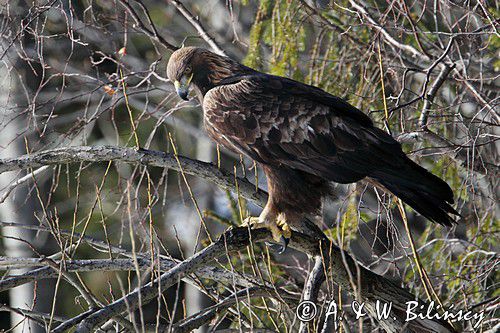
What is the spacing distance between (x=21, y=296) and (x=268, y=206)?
610cm

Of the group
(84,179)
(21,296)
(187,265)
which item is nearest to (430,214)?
(187,265)

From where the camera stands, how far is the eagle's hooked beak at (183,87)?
5.27m

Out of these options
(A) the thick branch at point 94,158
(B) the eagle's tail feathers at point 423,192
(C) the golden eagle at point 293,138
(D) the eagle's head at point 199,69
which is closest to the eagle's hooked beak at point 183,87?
(D) the eagle's head at point 199,69

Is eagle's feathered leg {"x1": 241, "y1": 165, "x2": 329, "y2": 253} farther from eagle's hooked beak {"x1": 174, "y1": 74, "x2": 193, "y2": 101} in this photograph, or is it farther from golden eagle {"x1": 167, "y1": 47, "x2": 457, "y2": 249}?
eagle's hooked beak {"x1": 174, "y1": 74, "x2": 193, "y2": 101}

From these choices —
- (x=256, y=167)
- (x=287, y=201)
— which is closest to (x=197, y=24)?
(x=256, y=167)

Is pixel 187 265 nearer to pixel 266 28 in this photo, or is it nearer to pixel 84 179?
pixel 266 28

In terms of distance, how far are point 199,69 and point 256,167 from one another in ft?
3.47

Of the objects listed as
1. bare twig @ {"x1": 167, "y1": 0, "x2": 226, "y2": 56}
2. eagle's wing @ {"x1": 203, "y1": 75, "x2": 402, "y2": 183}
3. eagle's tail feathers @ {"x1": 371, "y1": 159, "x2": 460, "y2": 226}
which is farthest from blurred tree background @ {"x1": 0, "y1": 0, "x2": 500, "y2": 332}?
eagle's wing @ {"x1": 203, "y1": 75, "x2": 402, "y2": 183}

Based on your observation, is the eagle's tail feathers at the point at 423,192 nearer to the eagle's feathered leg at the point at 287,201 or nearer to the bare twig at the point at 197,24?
the eagle's feathered leg at the point at 287,201

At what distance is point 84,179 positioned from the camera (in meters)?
12.8

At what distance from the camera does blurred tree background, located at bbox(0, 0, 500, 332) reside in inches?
158

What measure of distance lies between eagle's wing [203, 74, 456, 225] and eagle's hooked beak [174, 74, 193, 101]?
208 mm

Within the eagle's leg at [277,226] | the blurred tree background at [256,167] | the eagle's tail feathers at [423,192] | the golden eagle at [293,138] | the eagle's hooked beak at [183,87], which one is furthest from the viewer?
the eagle's hooked beak at [183,87]

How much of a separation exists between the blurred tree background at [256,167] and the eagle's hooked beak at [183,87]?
0.08 m
